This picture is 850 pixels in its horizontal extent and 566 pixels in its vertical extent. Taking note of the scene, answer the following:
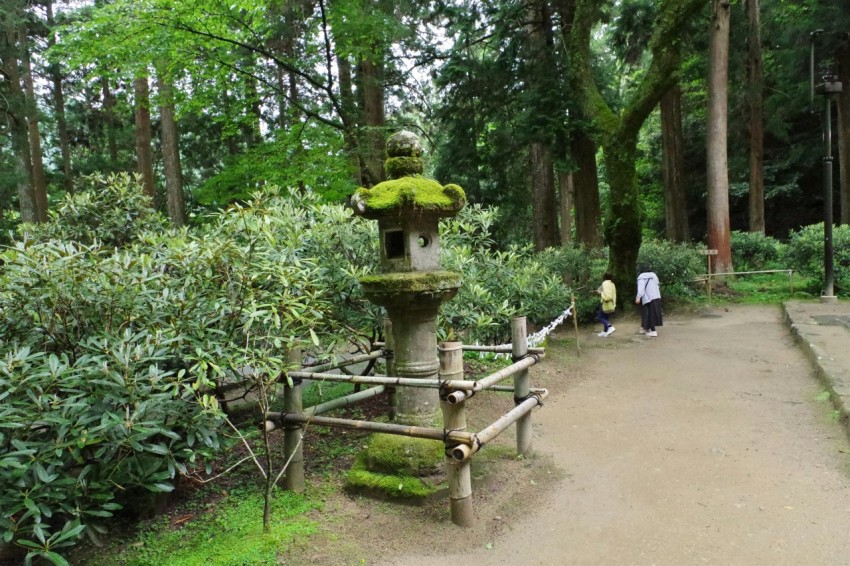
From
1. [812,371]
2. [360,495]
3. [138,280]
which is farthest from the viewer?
[812,371]

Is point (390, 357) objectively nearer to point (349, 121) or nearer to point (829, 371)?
point (829, 371)

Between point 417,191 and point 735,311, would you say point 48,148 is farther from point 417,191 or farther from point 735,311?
point 735,311

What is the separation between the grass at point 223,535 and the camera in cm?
314

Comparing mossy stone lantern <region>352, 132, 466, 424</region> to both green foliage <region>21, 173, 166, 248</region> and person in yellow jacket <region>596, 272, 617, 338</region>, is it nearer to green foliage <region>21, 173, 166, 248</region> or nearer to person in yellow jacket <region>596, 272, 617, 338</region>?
green foliage <region>21, 173, 166, 248</region>

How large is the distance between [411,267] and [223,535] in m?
2.22

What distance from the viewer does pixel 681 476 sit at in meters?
4.18

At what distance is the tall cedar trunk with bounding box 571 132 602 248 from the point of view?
13336 mm

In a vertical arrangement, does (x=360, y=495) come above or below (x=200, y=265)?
below

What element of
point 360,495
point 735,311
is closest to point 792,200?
point 735,311

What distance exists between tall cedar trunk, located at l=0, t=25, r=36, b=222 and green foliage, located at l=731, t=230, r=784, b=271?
20014 millimetres

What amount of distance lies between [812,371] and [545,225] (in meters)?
7.90

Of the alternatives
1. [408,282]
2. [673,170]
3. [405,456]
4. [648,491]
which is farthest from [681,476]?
[673,170]

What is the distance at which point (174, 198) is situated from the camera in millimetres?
12938

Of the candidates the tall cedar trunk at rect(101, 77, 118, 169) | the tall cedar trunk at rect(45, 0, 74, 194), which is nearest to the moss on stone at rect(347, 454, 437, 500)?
the tall cedar trunk at rect(101, 77, 118, 169)
